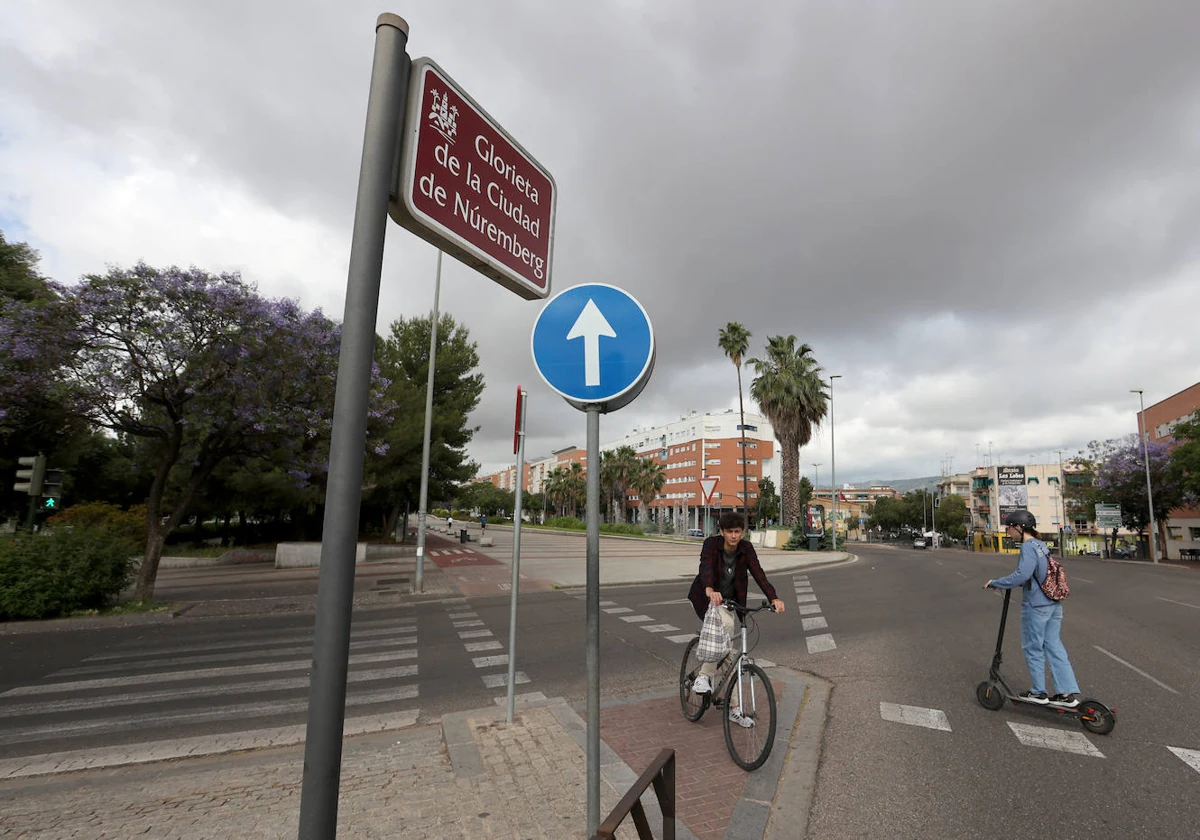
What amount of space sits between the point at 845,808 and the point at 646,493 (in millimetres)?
69158

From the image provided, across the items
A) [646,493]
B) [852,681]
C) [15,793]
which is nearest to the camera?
[15,793]

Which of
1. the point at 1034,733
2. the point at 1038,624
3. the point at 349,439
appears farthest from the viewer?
the point at 1038,624

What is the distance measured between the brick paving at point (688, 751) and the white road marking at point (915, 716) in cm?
94

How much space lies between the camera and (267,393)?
11391mm

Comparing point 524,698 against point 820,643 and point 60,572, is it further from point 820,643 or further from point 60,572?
point 60,572

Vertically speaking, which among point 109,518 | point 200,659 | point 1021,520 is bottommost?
point 200,659

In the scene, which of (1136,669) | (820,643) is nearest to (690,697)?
(820,643)

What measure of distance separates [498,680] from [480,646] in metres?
1.84

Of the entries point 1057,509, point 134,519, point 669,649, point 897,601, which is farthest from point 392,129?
point 1057,509

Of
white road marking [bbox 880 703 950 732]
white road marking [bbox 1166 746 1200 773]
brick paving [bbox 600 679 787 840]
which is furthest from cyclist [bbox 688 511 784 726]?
white road marking [bbox 1166 746 1200 773]

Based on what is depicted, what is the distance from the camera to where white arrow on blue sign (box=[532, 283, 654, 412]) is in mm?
2189

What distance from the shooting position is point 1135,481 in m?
41.7

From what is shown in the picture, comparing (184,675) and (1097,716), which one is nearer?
(1097,716)

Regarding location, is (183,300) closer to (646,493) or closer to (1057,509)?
(646,493)
